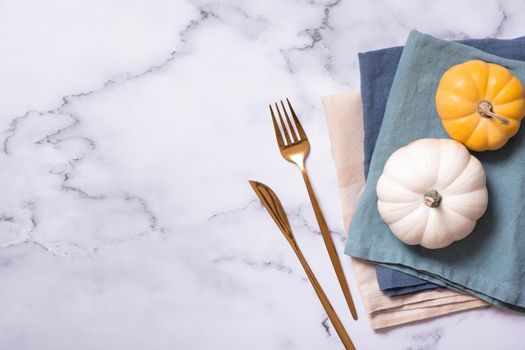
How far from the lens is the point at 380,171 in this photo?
0.94 metres

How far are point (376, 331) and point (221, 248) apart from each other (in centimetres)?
31

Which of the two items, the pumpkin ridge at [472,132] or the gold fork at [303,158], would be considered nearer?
the pumpkin ridge at [472,132]

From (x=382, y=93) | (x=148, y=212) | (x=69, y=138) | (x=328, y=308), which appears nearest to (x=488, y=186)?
(x=382, y=93)

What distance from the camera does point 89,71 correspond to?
3.36 feet

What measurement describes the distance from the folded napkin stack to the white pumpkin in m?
0.06

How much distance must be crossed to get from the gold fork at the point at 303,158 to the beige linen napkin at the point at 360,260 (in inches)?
1.1

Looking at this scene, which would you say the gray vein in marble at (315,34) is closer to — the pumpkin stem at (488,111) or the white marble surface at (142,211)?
the white marble surface at (142,211)

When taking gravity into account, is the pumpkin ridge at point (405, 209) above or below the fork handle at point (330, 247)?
above

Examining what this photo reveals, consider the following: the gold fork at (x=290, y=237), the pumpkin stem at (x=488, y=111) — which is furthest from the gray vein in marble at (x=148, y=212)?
the pumpkin stem at (x=488, y=111)

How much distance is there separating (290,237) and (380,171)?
0.20 metres

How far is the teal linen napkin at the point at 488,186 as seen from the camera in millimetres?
932

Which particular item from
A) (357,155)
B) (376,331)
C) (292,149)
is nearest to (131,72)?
(292,149)

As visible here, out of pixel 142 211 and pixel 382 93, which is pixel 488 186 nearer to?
pixel 382 93

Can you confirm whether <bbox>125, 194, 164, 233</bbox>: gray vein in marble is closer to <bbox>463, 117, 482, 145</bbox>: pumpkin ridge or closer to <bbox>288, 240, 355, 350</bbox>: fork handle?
<bbox>288, 240, 355, 350</bbox>: fork handle
